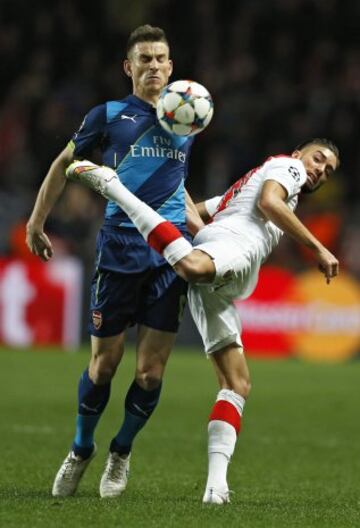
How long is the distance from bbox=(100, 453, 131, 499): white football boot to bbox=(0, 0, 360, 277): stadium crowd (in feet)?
31.1

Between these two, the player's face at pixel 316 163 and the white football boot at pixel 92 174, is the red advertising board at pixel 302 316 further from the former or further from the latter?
the white football boot at pixel 92 174

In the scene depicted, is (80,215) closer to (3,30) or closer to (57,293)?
(57,293)

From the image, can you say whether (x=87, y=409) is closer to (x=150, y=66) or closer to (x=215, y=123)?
(x=150, y=66)

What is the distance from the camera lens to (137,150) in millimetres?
6203

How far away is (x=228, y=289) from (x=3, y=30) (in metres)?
13.3

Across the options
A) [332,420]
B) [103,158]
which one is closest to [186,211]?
[103,158]

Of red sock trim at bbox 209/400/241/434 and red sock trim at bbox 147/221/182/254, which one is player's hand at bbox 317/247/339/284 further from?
red sock trim at bbox 209/400/241/434

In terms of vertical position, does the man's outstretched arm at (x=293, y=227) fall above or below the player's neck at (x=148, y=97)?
Answer: below

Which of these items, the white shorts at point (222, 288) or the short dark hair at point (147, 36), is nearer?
the white shorts at point (222, 288)

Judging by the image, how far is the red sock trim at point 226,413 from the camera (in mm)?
6020

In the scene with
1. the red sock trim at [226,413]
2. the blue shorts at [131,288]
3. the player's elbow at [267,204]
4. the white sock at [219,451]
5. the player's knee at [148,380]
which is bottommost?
the white sock at [219,451]

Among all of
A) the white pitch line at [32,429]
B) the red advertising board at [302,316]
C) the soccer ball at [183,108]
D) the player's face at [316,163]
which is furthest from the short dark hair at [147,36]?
the red advertising board at [302,316]

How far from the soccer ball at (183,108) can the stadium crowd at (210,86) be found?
9844mm

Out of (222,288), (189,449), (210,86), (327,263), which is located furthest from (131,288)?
(210,86)
